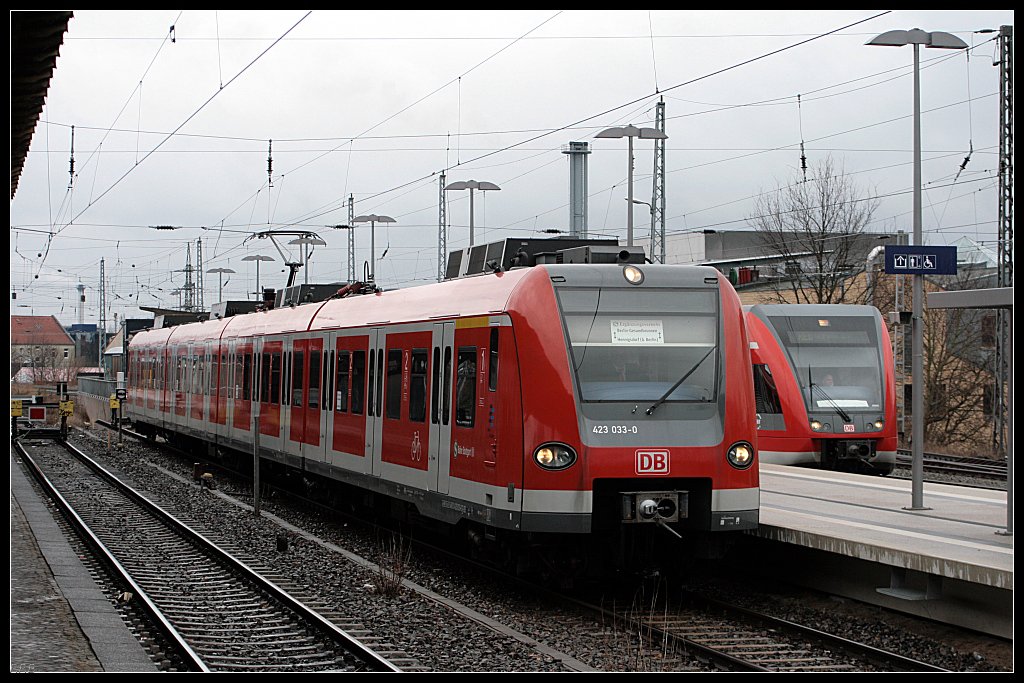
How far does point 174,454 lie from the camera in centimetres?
3344

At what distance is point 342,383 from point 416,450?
11.7 ft

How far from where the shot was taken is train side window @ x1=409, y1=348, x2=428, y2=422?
13.4m

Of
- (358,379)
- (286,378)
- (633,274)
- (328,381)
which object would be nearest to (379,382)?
(358,379)

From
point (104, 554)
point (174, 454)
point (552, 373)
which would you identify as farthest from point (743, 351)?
point (174, 454)

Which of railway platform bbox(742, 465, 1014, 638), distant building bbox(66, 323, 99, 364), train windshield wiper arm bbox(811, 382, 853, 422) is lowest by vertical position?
railway platform bbox(742, 465, 1014, 638)

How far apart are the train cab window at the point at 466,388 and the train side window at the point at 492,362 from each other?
395mm

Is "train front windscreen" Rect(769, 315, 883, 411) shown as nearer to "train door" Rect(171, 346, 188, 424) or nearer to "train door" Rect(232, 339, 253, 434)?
"train door" Rect(232, 339, 253, 434)

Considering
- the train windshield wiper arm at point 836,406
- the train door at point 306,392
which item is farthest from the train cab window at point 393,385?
the train windshield wiper arm at point 836,406

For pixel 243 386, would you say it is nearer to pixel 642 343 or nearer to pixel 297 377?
pixel 297 377

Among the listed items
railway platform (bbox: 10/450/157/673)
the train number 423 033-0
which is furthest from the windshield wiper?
railway platform (bbox: 10/450/157/673)

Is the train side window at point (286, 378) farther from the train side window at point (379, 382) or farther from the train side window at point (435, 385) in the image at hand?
the train side window at point (435, 385)

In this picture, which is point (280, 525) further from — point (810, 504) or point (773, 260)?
point (773, 260)

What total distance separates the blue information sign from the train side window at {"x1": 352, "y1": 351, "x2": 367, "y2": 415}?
657 centimetres

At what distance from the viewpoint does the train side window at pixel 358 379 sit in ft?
51.9
